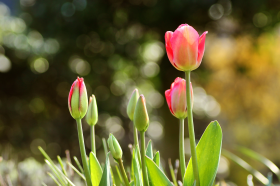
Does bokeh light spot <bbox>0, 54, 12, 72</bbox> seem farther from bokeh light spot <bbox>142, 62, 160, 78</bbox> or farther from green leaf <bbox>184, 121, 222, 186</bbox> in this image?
green leaf <bbox>184, 121, 222, 186</bbox>

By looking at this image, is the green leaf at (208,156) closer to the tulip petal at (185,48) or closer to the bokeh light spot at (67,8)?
the tulip petal at (185,48)

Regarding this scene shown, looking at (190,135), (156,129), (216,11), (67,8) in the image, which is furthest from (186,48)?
(156,129)

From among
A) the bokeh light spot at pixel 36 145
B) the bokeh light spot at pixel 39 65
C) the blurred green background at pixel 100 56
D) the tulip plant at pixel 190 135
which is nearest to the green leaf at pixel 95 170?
the tulip plant at pixel 190 135

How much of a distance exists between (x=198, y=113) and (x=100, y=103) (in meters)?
1.65

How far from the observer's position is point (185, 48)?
35 centimetres

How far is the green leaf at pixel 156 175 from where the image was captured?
0.34 meters

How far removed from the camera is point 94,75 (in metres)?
3.64

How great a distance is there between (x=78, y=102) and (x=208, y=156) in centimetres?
18

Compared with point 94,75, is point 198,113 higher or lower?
lower

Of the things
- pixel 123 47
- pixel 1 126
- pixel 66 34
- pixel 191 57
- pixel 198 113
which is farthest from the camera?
pixel 198 113

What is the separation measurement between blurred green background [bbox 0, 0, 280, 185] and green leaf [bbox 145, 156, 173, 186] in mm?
2547

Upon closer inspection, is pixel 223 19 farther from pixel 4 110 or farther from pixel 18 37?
pixel 4 110

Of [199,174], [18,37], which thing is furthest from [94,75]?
[199,174]

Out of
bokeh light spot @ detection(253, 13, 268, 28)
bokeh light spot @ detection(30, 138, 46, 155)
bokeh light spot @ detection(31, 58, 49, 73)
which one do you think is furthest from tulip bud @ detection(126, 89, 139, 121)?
bokeh light spot @ detection(30, 138, 46, 155)
